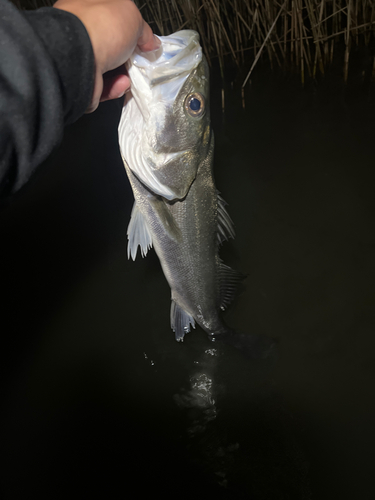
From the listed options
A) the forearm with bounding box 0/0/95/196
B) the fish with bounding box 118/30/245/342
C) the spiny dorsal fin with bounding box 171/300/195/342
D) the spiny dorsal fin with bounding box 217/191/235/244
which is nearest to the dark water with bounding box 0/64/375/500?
the spiny dorsal fin with bounding box 171/300/195/342

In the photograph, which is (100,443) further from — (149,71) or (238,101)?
(238,101)

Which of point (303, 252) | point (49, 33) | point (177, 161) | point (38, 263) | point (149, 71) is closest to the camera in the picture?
point (49, 33)

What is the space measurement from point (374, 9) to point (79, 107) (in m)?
3.63

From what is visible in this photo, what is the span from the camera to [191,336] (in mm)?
2080

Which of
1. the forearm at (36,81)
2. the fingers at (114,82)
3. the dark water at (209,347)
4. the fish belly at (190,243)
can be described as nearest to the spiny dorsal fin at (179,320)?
the fish belly at (190,243)

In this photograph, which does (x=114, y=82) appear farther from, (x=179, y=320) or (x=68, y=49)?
(x=179, y=320)

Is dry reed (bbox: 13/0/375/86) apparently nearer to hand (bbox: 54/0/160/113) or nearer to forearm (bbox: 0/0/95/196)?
hand (bbox: 54/0/160/113)

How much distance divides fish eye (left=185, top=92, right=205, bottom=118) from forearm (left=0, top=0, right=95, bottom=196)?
48cm

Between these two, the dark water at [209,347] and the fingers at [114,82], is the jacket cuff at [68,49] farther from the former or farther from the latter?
the dark water at [209,347]

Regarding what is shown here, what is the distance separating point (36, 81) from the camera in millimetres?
648

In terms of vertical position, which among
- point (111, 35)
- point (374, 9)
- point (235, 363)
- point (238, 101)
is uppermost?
point (111, 35)

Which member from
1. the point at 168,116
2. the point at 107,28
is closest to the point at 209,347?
the point at 168,116

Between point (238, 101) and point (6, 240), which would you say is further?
point (238, 101)

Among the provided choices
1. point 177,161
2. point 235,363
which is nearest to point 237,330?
point 235,363
